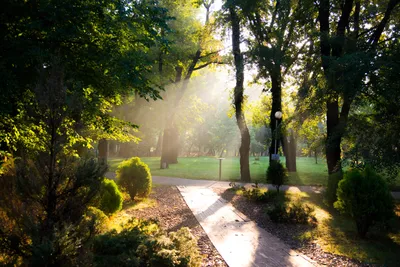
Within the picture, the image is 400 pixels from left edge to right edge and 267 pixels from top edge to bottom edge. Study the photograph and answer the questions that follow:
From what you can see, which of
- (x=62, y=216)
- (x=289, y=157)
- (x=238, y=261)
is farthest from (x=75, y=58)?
(x=289, y=157)

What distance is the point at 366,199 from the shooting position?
677cm

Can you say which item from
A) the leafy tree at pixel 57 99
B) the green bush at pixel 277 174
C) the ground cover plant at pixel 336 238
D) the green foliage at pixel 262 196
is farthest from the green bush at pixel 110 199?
the green bush at pixel 277 174

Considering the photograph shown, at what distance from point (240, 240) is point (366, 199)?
2.91m

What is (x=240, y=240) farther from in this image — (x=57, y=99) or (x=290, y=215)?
(x=57, y=99)

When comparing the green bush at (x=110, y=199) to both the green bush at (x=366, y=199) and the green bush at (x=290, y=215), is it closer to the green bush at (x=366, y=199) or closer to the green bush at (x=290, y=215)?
the green bush at (x=290, y=215)

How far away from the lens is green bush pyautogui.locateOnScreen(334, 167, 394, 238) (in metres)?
6.78

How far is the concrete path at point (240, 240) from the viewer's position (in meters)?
5.30

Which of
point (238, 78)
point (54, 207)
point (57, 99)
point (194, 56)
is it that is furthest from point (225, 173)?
point (57, 99)

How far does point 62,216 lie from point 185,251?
199cm

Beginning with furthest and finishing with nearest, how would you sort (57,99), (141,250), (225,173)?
(225,173)
(141,250)
(57,99)

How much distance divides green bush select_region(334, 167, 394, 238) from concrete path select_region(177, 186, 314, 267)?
1905 mm

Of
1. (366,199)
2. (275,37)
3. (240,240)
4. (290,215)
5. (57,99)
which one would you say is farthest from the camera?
(275,37)

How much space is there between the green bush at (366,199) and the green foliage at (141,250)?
13.3ft

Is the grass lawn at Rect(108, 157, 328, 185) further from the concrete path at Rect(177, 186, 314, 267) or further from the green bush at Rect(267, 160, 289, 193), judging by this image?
the concrete path at Rect(177, 186, 314, 267)
